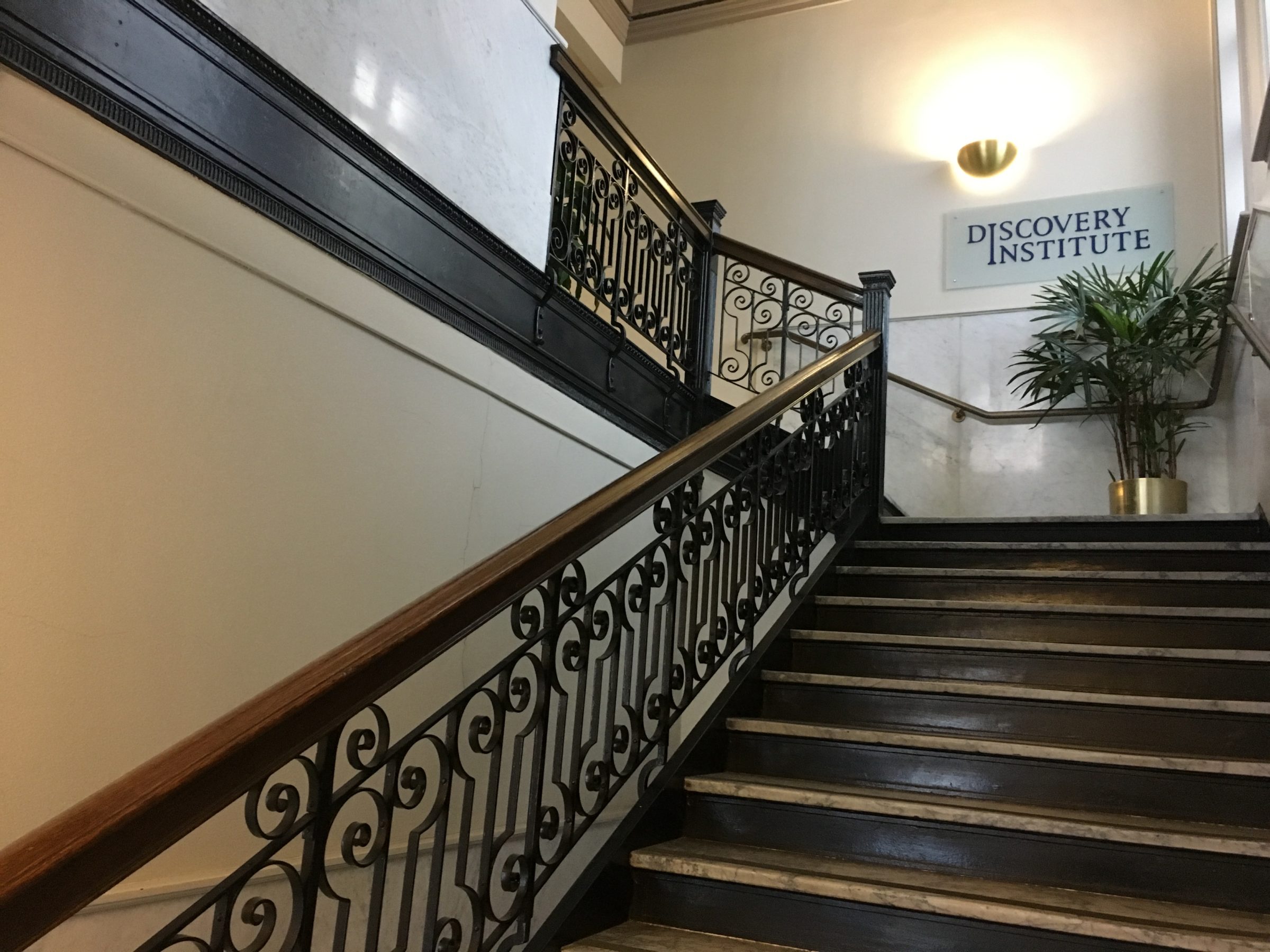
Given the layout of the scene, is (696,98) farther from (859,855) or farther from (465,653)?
(859,855)

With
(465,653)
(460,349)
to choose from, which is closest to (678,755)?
(465,653)

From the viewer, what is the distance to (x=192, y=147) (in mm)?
2184

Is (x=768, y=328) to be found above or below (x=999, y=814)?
above

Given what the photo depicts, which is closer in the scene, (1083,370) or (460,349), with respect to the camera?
(460,349)

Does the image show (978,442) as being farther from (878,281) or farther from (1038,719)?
(1038,719)

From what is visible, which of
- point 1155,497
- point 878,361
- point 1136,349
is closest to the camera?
point 878,361

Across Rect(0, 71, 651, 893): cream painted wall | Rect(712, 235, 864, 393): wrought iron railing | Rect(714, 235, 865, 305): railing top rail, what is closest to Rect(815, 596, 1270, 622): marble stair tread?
Rect(0, 71, 651, 893): cream painted wall

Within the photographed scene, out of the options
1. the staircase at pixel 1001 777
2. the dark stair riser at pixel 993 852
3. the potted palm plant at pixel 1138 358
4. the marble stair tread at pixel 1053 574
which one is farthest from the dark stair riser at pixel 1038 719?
the potted palm plant at pixel 1138 358

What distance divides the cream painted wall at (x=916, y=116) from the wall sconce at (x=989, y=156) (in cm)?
8

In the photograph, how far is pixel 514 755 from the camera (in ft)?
5.91

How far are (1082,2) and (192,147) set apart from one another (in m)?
5.95

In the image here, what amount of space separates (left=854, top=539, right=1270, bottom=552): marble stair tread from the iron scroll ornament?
1.15ft

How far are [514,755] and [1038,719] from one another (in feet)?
4.86

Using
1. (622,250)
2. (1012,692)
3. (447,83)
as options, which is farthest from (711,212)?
(1012,692)
